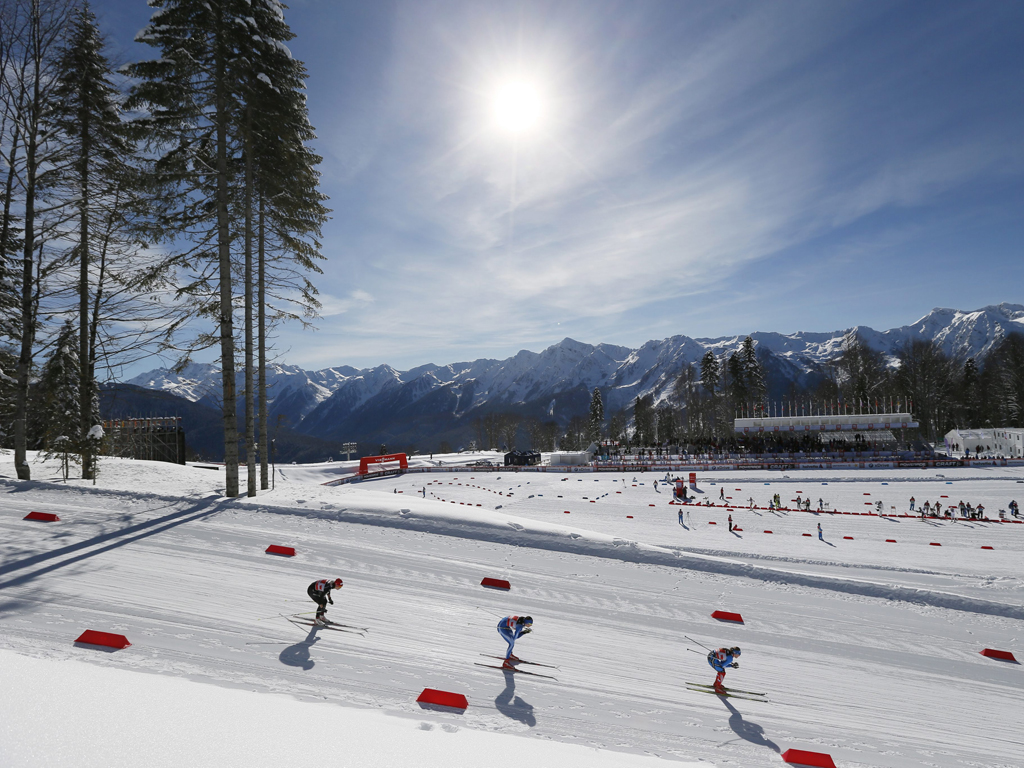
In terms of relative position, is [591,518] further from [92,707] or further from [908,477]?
[908,477]

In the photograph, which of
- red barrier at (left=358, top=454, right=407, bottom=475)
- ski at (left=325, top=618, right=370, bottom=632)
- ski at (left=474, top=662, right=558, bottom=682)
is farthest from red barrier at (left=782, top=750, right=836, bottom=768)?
red barrier at (left=358, top=454, right=407, bottom=475)

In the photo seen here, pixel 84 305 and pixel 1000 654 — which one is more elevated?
pixel 84 305

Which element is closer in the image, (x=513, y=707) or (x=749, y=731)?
(x=513, y=707)

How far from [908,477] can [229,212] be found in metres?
44.7

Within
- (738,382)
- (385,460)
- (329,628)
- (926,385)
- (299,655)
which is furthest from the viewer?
(738,382)

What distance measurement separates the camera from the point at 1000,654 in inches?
371

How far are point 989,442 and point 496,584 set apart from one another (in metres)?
62.4

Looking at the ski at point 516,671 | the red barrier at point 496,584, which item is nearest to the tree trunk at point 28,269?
the red barrier at point 496,584

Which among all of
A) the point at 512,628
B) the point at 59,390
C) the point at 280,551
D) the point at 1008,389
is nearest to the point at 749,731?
the point at 512,628

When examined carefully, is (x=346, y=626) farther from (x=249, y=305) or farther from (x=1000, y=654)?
(x=1000, y=654)

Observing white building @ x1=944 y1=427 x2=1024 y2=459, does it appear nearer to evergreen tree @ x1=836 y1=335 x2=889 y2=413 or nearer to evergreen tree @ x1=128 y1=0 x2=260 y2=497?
evergreen tree @ x1=836 y1=335 x2=889 y2=413

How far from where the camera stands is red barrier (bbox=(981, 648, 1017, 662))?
935 cm

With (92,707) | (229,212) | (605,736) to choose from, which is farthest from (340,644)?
(229,212)

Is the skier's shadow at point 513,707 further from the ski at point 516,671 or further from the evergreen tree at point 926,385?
the evergreen tree at point 926,385
